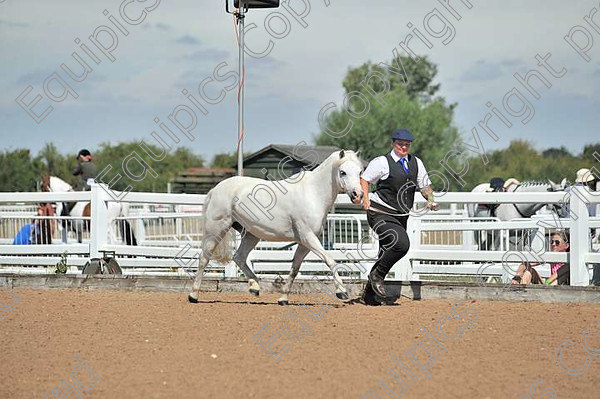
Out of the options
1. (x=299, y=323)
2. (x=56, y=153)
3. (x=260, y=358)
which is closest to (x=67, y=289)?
(x=299, y=323)

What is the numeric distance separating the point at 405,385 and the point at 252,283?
456 cm

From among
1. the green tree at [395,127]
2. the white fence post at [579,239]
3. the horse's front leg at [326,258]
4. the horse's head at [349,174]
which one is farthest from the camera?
the green tree at [395,127]

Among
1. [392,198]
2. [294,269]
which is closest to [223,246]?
[294,269]

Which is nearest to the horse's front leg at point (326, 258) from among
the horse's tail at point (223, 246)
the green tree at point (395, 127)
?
the horse's tail at point (223, 246)

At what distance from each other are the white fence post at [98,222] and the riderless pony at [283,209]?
8.98 feet

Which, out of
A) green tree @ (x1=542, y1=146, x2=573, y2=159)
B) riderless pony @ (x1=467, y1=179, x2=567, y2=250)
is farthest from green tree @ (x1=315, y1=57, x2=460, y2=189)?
riderless pony @ (x1=467, y1=179, x2=567, y2=250)

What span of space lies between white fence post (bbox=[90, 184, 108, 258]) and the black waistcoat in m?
4.72

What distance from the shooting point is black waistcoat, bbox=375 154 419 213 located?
10.1 metres

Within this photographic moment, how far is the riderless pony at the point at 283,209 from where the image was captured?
32.3 ft

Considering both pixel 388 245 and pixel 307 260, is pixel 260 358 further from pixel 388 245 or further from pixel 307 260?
pixel 307 260

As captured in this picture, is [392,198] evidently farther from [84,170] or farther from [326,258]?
[84,170]

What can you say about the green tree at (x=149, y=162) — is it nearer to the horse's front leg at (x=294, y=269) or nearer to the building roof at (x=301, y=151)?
the building roof at (x=301, y=151)

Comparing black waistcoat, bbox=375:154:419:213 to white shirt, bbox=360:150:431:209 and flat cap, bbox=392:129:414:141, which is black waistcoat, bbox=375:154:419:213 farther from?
flat cap, bbox=392:129:414:141

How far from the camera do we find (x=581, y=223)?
416 inches
